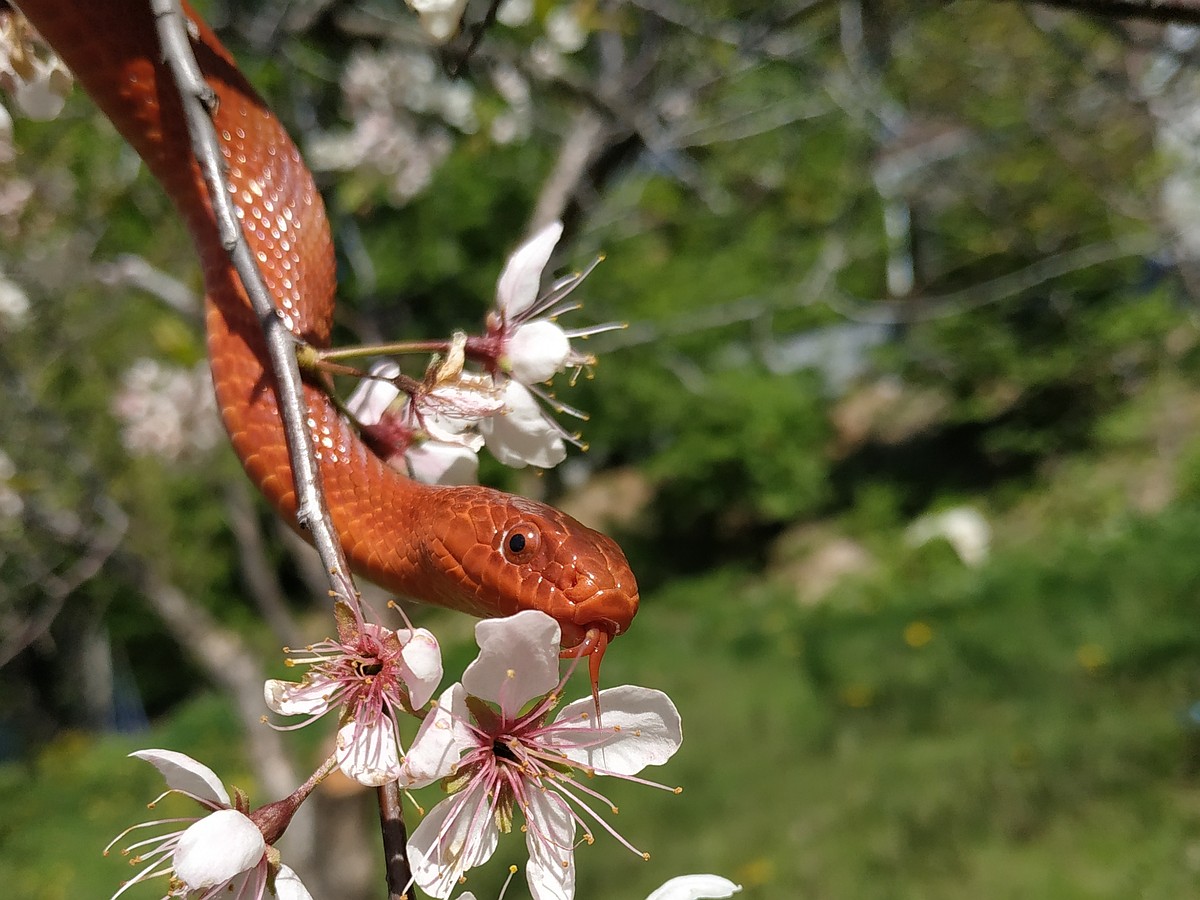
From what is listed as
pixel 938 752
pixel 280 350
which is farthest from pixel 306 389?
pixel 938 752

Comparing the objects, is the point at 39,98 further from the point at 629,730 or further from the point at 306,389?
the point at 629,730

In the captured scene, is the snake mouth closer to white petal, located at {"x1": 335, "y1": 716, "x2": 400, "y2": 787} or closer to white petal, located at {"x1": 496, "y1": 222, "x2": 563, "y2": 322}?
white petal, located at {"x1": 335, "y1": 716, "x2": 400, "y2": 787}

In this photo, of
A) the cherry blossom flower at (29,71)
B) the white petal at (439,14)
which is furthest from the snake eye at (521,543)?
the cherry blossom flower at (29,71)

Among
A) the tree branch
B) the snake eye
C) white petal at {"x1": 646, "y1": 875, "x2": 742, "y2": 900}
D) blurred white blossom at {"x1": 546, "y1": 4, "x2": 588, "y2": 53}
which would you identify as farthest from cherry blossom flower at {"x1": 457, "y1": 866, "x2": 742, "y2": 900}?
blurred white blossom at {"x1": 546, "y1": 4, "x2": 588, "y2": 53}

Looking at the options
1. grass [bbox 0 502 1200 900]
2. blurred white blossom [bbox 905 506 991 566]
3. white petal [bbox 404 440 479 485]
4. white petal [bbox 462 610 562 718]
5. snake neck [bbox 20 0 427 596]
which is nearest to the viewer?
white petal [bbox 462 610 562 718]

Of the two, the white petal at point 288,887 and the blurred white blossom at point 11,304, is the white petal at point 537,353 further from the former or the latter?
the blurred white blossom at point 11,304

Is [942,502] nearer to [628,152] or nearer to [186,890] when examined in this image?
[628,152]

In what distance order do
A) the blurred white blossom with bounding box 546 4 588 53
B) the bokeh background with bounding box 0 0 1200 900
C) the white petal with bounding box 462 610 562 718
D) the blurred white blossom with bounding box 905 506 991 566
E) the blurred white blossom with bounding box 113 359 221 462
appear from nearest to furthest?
the white petal with bounding box 462 610 562 718 → the blurred white blossom with bounding box 546 4 588 53 → the bokeh background with bounding box 0 0 1200 900 → the blurred white blossom with bounding box 113 359 221 462 → the blurred white blossom with bounding box 905 506 991 566
